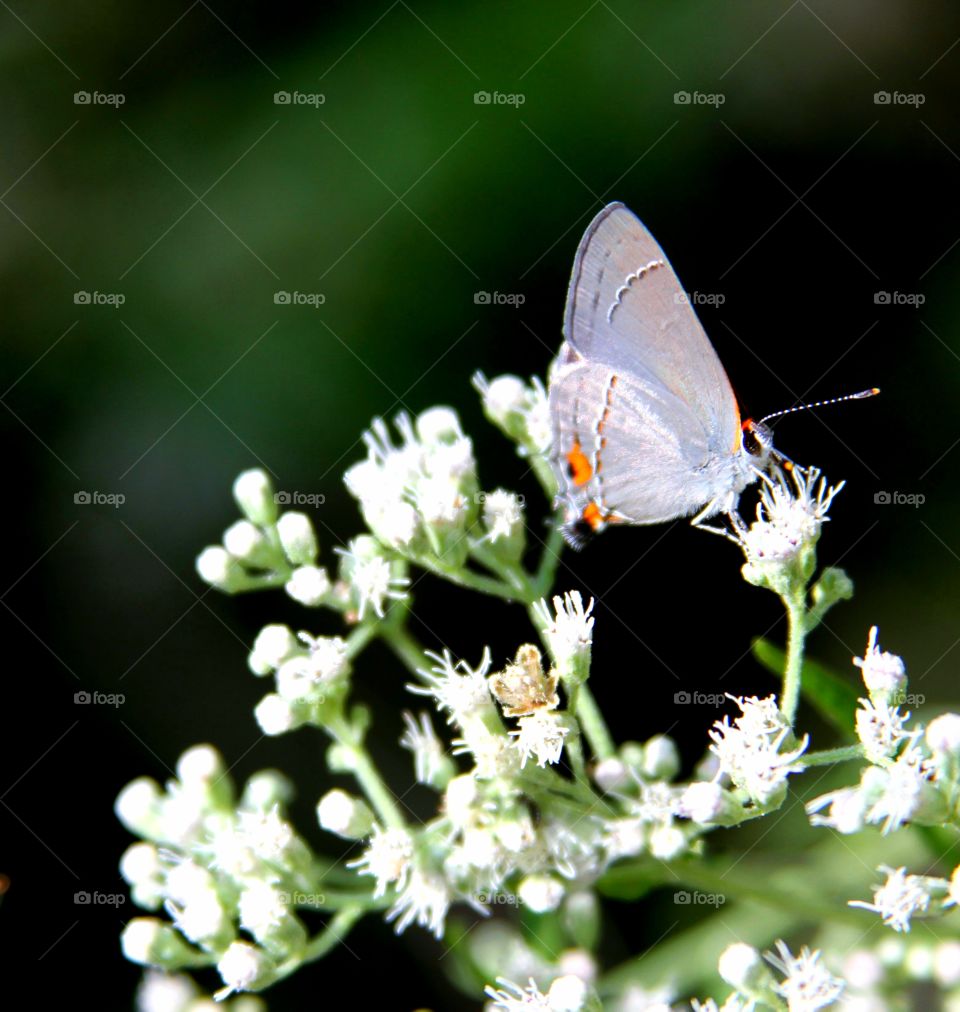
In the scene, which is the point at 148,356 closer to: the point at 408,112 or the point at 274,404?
the point at 274,404

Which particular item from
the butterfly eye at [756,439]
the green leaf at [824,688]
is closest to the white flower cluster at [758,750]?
the green leaf at [824,688]

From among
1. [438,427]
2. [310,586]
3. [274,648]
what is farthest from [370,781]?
[438,427]

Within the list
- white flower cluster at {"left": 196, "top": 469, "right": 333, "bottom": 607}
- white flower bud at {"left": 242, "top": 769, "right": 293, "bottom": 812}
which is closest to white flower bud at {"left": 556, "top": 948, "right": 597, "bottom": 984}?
white flower bud at {"left": 242, "top": 769, "right": 293, "bottom": 812}

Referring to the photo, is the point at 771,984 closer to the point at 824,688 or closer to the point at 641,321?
the point at 824,688

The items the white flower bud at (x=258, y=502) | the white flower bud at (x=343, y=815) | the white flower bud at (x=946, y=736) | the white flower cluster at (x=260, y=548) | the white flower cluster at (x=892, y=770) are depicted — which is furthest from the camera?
the white flower bud at (x=258, y=502)

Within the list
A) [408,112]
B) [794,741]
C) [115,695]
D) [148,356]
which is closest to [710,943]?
[794,741]

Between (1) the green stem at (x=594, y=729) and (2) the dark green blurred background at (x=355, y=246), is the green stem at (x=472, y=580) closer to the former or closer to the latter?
(1) the green stem at (x=594, y=729)
